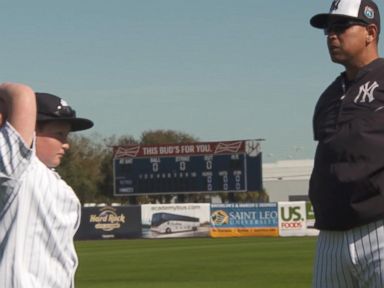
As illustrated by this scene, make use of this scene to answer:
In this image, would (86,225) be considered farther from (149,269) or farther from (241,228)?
(149,269)

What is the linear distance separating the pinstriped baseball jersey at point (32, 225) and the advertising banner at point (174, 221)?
1787 inches

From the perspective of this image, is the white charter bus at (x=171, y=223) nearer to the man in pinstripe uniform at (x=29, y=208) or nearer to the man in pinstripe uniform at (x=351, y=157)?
the man in pinstripe uniform at (x=351, y=157)

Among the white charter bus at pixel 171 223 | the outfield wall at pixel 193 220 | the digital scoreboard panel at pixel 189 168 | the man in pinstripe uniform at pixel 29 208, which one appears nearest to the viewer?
the man in pinstripe uniform at pixel 29 208

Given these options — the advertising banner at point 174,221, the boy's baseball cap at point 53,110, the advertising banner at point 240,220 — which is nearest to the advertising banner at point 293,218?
the advertising banner at point 240,220

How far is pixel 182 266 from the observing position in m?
25.7

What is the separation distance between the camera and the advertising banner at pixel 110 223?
168 ft

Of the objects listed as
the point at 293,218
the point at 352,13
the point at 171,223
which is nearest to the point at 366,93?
the point at 352,13

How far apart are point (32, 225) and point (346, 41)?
2.07 meters

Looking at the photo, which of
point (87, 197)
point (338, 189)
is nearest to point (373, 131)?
point (338, 189)

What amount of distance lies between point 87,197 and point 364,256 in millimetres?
87180

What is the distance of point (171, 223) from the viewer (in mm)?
51031

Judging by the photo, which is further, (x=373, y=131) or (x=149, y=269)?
(x=149, y=269)

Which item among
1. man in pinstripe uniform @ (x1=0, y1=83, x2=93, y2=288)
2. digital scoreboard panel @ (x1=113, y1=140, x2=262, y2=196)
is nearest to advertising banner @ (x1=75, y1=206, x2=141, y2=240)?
digital scoreboard panel @ (x1=113, y1=140, x2=262, y2=196)

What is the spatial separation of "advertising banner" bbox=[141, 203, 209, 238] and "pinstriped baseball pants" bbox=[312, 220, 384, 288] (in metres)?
44.6
